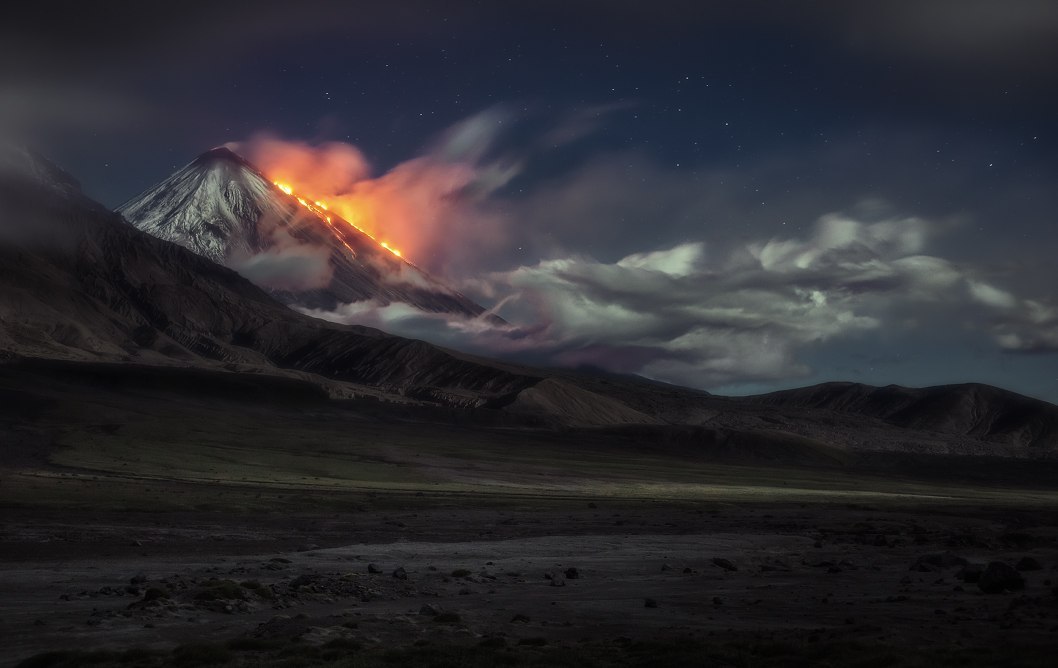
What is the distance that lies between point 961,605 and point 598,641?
11963 millimetres

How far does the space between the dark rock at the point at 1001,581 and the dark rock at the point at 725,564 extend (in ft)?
38.0

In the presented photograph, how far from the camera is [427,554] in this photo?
150 ft

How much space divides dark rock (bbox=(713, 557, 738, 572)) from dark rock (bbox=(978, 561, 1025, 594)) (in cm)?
1159

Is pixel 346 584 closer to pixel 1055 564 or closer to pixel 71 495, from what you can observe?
pixel 1055 564

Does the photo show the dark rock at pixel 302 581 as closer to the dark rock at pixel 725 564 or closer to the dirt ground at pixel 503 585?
the dirt ground at pixel 503 585

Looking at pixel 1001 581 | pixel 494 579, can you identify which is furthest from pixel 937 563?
pixel 494 579

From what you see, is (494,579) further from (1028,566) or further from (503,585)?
(1028,566)

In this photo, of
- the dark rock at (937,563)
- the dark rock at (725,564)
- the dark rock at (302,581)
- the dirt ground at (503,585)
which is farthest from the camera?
the dark rock at (725,564)

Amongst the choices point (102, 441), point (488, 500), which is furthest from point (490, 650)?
point (102, 441)

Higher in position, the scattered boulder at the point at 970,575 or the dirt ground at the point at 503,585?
the scattered boulder at the point at 970,575

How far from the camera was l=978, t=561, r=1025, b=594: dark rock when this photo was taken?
30359mm

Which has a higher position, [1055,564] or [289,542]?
[1055,564]

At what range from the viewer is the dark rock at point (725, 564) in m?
40.7

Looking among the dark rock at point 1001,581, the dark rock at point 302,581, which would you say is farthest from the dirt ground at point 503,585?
the dark rock at point 1001,581
